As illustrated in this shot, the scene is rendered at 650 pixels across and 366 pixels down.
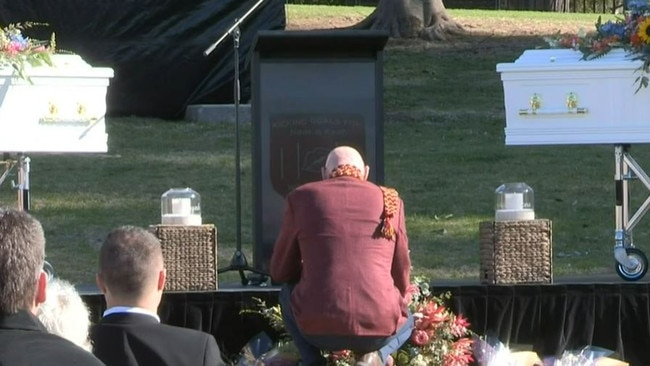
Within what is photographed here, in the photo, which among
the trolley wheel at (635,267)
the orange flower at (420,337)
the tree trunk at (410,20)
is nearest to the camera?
the orange flower at (420,337)

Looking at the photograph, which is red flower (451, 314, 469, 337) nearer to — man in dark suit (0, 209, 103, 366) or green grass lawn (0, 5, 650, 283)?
green grass lawn (0, 5, 650, 283)

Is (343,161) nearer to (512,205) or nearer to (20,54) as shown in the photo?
(512,205)

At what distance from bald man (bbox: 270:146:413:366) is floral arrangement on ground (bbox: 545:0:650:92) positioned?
2.15 m

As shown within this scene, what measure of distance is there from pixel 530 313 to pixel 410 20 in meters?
12.3

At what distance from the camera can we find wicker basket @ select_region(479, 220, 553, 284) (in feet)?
22.7

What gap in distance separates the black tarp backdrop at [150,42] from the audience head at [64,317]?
10.6 meters

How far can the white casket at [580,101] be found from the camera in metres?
7.31

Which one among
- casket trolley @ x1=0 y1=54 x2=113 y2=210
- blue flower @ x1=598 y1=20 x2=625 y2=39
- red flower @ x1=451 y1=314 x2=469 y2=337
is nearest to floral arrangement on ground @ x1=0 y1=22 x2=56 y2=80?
casket trolley @ x1=0 y1=54 x2=113 y2=210

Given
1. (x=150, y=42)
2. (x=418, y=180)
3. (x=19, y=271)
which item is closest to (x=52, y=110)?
(x=19, y=271)

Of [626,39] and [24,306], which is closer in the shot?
[24,306]

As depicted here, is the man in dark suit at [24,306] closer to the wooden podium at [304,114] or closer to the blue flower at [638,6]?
the wooden podium at [304,114]

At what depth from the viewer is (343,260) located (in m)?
5.59

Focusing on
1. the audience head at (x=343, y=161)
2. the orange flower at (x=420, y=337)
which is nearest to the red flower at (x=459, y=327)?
the orange flower at (x=420, y=337)

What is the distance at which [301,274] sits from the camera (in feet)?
19.0
